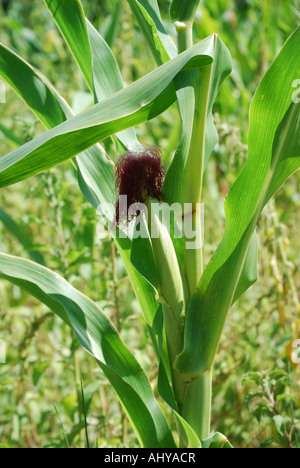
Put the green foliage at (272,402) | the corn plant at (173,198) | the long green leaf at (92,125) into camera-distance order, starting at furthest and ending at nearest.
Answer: the green foliage at (272,402), the corn plant at (173,198), the long green leaf at (92,125)

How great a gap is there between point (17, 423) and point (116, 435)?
187mm

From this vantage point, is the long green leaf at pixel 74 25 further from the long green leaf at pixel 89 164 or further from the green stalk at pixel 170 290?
the green stalk at pixel 170 290

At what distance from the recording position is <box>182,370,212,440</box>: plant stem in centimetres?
60

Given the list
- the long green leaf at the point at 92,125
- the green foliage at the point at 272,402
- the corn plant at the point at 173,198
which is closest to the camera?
the long green leaf at the point at 92,125

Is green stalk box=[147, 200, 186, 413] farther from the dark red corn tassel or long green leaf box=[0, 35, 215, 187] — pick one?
long green leaf box=[0, 35, 215, 187]

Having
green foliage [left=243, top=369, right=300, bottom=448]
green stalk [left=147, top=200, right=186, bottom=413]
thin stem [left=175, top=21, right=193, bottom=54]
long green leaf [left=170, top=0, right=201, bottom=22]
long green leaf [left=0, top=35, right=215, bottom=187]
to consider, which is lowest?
green foliage [left=243, top=369, right=300, bottom=448]

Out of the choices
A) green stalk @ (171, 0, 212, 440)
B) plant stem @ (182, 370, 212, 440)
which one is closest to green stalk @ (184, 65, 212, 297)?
green stalk @ (171, 0, 212, 440)

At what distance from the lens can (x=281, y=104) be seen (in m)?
0.52

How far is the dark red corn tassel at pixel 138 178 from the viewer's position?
0.57 m

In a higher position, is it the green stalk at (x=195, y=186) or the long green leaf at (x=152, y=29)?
the long green leaf at (x=152, y=29)

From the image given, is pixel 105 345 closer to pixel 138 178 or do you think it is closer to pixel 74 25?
pixel 138 178

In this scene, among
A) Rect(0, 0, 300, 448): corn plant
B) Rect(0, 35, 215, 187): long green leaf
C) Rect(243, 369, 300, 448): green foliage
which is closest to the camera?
Rect(0, 35, 215, 187): long green leaf

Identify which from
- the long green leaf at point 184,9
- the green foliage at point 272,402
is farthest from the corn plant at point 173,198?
the green foliage at point 272,402
